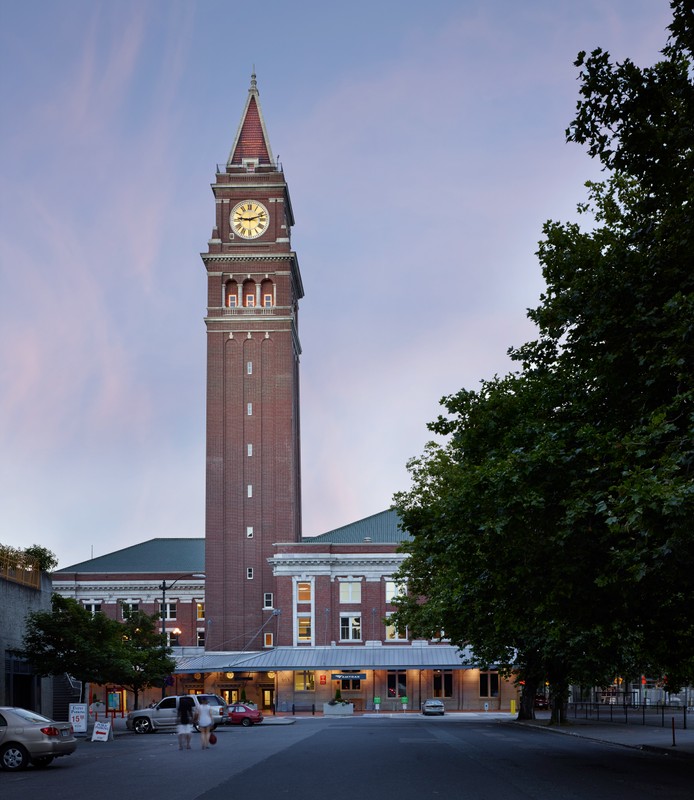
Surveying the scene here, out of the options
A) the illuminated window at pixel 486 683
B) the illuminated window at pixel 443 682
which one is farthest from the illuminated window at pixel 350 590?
the illuminated window at pixel 486 683

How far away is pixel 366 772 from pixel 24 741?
843 centimetres

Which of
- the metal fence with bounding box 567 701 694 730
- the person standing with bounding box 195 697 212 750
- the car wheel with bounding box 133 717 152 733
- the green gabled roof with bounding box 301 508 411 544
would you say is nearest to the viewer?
the person standing with bounding box 195 697 212 750

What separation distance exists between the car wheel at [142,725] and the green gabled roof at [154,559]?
57811 millimetres

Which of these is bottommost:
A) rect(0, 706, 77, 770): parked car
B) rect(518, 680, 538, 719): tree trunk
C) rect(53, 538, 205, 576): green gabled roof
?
rect(518, 680, 538, 719): tree trunk

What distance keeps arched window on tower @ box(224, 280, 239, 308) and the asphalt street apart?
208 feet

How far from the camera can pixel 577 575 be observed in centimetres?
2197

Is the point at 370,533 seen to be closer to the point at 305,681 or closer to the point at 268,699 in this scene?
the point at 305,681

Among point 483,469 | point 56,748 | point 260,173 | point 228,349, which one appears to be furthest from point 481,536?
point 260,173

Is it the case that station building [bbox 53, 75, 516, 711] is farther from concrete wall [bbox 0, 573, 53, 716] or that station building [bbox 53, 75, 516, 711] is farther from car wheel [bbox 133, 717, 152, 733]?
concrete wall [bbox 0, 573, 53, 716]

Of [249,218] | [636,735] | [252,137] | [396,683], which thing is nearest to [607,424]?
[636,735]

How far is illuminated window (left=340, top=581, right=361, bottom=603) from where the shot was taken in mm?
88438

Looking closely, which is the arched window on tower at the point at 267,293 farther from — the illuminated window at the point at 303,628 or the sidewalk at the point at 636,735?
the sidewalk at the point at 636,735

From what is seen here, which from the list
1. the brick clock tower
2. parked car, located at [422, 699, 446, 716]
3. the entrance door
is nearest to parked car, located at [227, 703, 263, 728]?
parked car, located at [422, 699, 446, 716]

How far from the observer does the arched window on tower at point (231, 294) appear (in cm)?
9362
